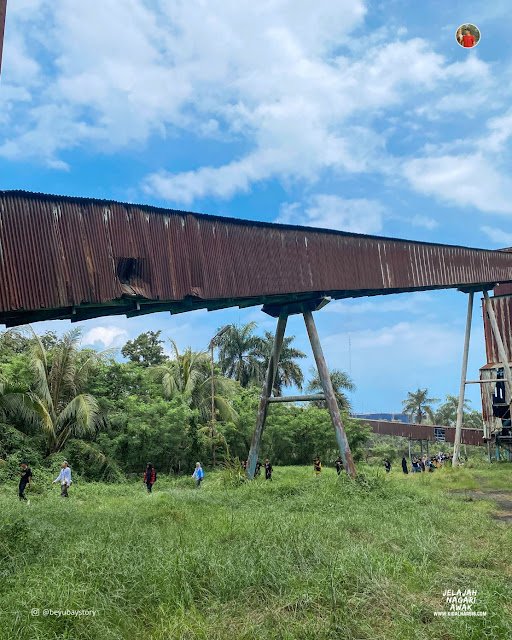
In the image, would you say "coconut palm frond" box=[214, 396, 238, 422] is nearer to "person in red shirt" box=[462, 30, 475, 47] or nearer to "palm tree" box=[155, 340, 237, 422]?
"palm tree" box=[155, 340, 237, 422]

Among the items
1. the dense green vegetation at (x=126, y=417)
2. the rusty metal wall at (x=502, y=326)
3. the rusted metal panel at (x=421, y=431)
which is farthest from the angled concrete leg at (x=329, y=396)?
the rusted metal panel at (x=421, y=431)

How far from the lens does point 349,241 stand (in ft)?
44.0

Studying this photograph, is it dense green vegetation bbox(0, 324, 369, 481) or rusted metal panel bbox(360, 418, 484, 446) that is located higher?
dense green vegetation bbox(0, 324, 369, 481)

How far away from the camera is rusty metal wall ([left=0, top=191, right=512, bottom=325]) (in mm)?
8469

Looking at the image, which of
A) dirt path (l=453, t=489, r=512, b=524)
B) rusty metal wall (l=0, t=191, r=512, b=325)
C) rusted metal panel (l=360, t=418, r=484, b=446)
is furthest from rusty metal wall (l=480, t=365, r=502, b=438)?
rusty metal wall (l=0, t=191, r=512, b=325)

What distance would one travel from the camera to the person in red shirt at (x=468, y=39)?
9548 millimetres

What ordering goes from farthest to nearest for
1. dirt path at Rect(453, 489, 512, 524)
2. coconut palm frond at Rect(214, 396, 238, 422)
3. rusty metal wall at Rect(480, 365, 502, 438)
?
coconut palm frond at Rect(214, 396, 238, 422) → rusty metal wall at Rect(480, 365, 502, 438) → dirt path at Rect(453, 489, 512, 524)

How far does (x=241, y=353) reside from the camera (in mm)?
36688

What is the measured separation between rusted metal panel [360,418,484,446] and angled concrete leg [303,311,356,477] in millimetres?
20034

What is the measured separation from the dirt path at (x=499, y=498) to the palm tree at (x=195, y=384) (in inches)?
533

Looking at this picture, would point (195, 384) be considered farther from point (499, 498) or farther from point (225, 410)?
point (499, 498)

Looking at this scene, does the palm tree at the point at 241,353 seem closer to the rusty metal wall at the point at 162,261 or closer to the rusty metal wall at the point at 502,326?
the rusty metal wall at the point at 502,326

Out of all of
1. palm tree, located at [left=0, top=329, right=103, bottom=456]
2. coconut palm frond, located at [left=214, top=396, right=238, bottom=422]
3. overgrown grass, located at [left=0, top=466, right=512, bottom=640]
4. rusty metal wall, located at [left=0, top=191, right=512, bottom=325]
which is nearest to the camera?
overgrown grass, located at [left=0, top=466, right=512, bottom=640]

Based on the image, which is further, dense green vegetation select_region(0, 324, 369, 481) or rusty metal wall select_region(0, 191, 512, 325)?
dense green vegetation select_region(0, 324, 369, 481)
